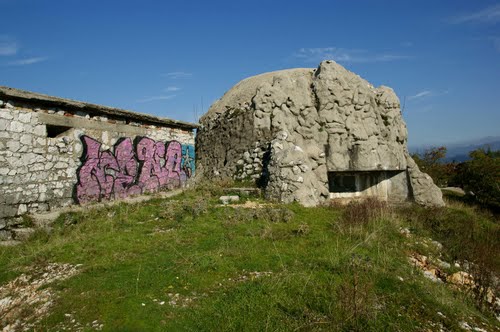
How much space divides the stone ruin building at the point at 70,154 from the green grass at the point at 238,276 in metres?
1.00

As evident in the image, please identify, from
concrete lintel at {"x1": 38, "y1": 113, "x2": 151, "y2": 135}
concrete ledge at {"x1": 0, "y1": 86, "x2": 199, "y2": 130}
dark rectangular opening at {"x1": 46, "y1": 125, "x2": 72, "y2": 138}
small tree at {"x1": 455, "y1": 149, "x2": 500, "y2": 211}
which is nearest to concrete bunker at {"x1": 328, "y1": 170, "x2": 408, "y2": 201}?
small tree at {"x1": 455, "y1": 149, "x2": 500, "y2": 211}

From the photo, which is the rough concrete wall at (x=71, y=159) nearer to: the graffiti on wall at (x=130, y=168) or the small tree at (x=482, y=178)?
the graffiti on wall at (x=130, y=168)

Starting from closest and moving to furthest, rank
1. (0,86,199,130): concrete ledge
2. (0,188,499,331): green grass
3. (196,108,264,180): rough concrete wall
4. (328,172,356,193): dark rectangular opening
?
(0,188,499,331): green grass < (0,86,199,130): concrete ledge < (196,108,264,180): rough concrete wall < (328,172,356,193): dark rectangular opening

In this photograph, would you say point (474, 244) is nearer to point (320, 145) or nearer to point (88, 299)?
point (320, 145)

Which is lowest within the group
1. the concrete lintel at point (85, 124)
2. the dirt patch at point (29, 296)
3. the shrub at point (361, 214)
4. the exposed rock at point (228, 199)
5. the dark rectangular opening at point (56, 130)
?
the dirt patch at point (29, 296)

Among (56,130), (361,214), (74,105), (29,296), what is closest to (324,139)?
(361,214)

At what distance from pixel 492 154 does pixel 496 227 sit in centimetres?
956

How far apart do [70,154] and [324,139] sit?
866 centimetres

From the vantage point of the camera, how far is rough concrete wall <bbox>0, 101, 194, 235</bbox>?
25.6 feet

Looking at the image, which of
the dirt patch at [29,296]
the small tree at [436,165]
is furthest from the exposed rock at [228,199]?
the small tree at [436,165]

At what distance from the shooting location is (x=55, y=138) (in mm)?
8805

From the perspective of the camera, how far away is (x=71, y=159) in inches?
360

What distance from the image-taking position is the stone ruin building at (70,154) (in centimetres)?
776

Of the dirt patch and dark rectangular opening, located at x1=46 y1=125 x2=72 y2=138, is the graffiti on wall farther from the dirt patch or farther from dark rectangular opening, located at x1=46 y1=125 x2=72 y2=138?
the dirt patch
